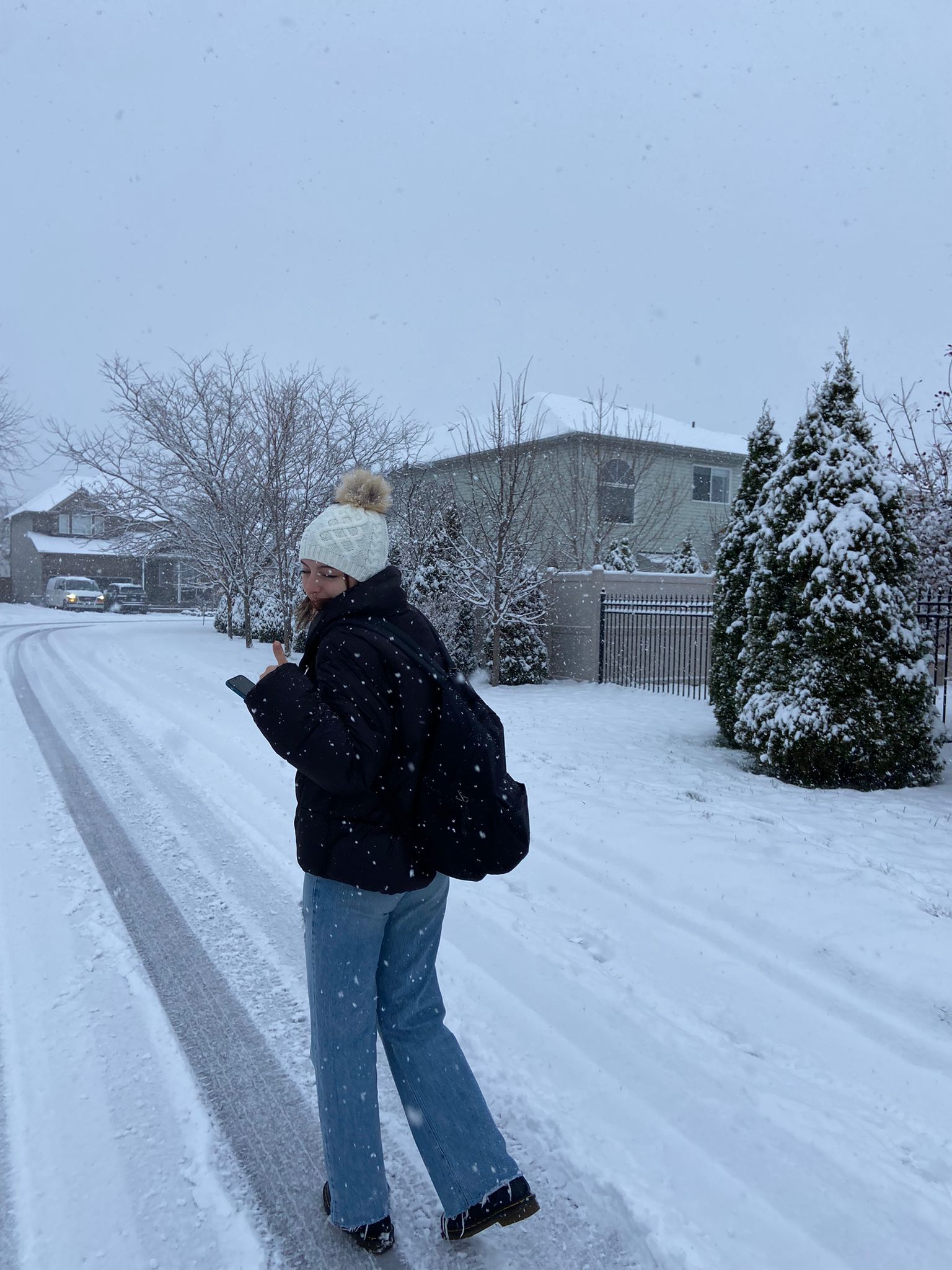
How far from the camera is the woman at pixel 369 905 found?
2.06m

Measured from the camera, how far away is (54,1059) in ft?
10.3

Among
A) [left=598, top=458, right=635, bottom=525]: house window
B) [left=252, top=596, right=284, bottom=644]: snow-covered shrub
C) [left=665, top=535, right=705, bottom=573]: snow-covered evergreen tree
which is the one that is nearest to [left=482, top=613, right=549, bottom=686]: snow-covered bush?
[left=252, top=596, right=284, bottom=644]: snow-covered shrub

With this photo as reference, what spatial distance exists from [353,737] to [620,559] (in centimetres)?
1918

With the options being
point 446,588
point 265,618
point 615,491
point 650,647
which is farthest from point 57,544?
point 650,647

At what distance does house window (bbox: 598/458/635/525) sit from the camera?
2380 centimetres

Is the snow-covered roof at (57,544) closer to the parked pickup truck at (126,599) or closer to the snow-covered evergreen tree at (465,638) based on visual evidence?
the parked pickup truck at (126,599)

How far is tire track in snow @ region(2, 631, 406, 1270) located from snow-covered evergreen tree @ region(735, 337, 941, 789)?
5.23 meters

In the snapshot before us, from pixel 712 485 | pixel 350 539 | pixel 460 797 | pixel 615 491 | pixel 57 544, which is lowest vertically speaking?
pixel 460 797

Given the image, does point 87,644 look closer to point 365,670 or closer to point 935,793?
point 935,793

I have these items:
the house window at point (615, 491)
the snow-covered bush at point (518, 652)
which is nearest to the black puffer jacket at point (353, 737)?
the snow-covered bush at point (518, 652)

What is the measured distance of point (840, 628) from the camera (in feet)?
23.4

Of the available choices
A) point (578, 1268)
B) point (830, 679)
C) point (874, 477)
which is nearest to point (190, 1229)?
point (578, 1268)

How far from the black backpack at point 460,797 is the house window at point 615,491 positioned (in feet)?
72.3

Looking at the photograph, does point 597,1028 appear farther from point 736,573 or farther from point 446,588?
point 446,588
